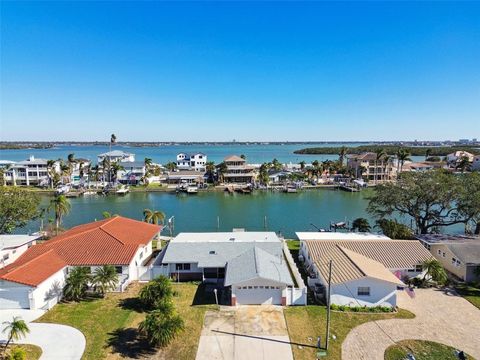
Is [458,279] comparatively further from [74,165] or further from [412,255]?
[74,165]

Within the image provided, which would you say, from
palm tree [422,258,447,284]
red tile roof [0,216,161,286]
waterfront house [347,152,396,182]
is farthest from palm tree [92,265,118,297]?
waterfront house [347,152,396,182]

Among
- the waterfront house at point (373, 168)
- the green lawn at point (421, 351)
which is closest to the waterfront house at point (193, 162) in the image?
the waterfront house at point (373, 168)

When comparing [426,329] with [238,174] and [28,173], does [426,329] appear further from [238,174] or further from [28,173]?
[28,173]

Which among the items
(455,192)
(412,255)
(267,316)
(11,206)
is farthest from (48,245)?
(455,192)

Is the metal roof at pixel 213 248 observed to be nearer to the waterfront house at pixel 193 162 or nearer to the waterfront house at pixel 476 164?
the waterfront house at pixel 193 162

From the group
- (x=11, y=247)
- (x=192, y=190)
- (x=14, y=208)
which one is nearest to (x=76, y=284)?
(x=11, y=247)
